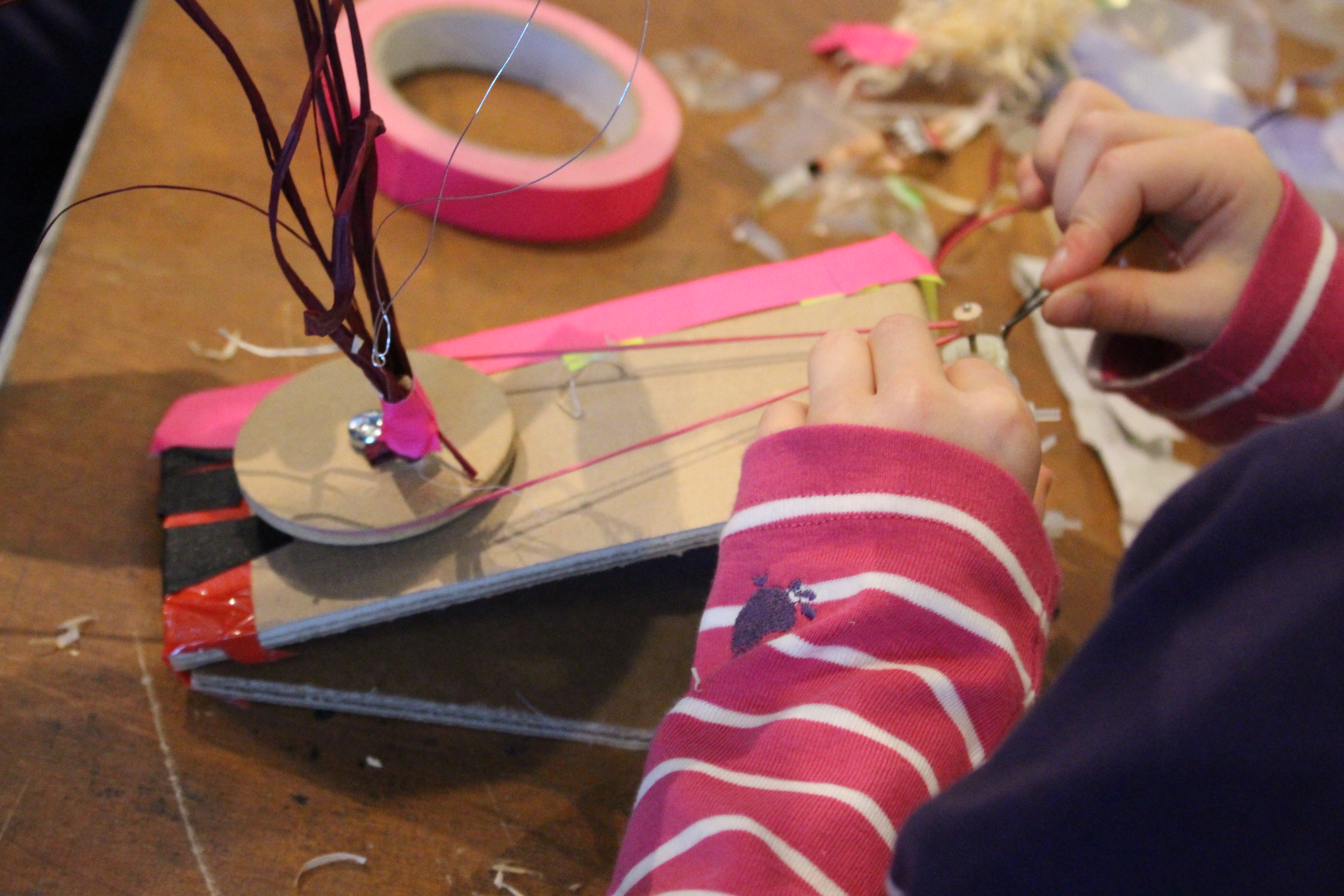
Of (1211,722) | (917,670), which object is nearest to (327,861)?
(917,670)

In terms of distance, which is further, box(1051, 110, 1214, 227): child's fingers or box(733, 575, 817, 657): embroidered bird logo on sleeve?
box(1051, 110, 1214, 227): child's fingers

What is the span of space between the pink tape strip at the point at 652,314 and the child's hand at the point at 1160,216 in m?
0.12

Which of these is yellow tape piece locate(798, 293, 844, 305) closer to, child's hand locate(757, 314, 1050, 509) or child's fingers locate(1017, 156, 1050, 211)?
child's hand locate(757, 314, 1050, 509)

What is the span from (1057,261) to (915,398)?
0.25 meters

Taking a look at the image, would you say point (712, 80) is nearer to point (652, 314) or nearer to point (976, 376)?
point (652, 314)

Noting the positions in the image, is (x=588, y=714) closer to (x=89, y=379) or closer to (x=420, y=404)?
(x=420, y=404)

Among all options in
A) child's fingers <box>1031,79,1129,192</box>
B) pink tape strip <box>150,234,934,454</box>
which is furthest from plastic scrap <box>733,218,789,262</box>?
child's fingers <box>1031,79,1129,192</box>

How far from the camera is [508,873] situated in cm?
51

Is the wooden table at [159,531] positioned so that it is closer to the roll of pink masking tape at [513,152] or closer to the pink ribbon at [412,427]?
the roll of pink masking tape at [513,152]

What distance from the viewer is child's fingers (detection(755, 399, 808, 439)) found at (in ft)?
1.75

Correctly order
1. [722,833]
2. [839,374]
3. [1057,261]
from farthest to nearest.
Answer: [1057,261], [839,374], [722,833]

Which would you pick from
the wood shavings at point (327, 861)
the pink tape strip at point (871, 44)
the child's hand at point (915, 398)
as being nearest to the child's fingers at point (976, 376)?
the child's hand at point (915, 398)

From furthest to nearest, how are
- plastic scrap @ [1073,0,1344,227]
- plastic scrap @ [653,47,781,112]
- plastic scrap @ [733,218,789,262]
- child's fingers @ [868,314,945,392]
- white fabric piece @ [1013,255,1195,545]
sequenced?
plastic scrap @ [1073,0,1344,227] → plastic scrap @ [653,47,781,112] → plastic scrap @ [733,218,789,262] → white fabric piece @ [1013,255,1195,545] → child's fingers @ [868,314,945,392]

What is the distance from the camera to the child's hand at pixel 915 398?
0.49m
